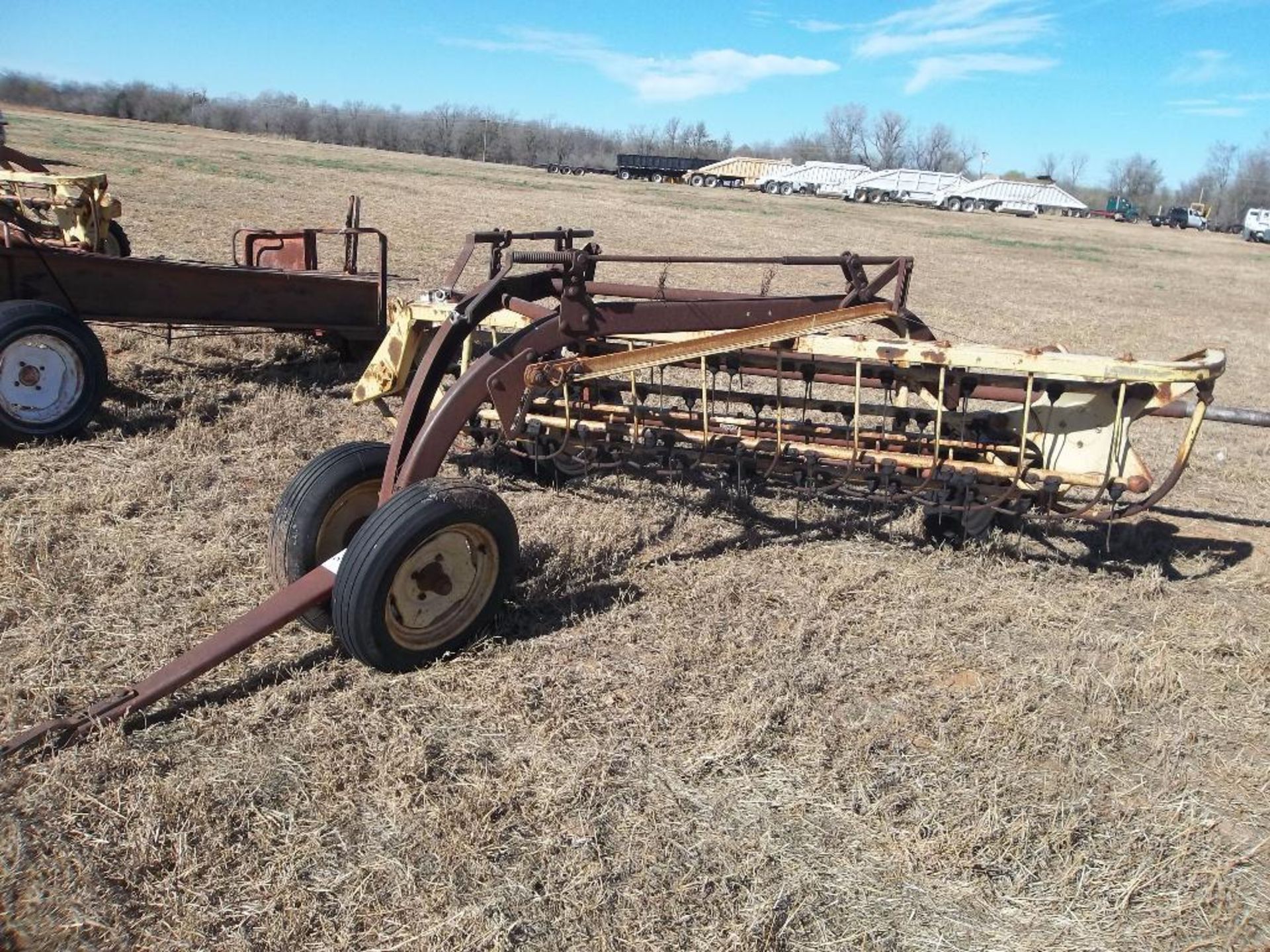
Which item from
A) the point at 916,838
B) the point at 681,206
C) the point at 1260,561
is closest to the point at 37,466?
the point at 916,838

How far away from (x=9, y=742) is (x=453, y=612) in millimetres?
1426

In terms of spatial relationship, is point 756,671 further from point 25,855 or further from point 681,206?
point 681,206

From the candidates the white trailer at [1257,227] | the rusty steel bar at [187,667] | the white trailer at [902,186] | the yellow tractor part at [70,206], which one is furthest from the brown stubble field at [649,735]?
the white trailer at [1257,227]

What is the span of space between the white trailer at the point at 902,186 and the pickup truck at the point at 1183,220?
19.6 metres

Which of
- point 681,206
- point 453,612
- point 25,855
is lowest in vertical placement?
point 25,855

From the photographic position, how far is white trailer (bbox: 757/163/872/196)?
197 ft

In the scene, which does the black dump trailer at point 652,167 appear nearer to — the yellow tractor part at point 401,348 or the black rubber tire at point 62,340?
the black rubber tire at point 62,340

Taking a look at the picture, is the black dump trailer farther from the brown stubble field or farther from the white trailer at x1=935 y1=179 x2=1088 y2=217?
the brown stubble field

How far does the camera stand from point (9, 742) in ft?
9.00

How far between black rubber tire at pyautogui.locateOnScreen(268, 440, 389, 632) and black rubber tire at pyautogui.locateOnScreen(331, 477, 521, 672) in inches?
13.5

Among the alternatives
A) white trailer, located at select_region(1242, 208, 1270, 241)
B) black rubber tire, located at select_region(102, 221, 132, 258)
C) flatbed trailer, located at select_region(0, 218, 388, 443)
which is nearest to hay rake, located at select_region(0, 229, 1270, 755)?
flatbed trailer, located at select_region(0, 218, 388, 443)

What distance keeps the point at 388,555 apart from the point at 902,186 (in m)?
62.8

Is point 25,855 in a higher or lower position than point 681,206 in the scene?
lower

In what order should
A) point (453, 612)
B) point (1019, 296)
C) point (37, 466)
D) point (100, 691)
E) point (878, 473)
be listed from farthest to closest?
point (1019, 296) < point (37, 466) < point (878, 473) < point (453, 612) < point (100, 691)
